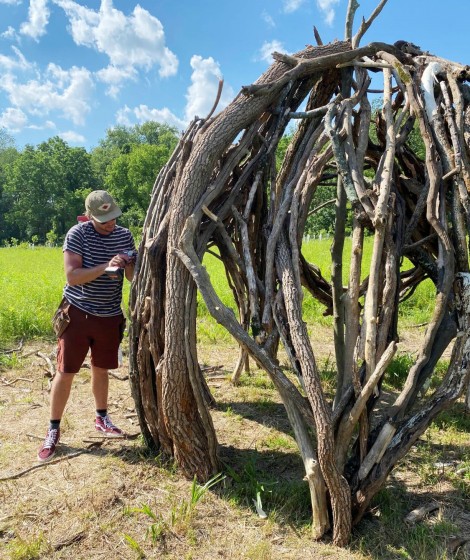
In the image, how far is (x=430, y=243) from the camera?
3666 millimetres

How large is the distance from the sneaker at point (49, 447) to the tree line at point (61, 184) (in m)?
39.1

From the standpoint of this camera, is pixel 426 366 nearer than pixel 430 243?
Yes

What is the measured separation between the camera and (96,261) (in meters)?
3.38

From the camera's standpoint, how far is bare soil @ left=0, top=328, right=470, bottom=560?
2.53 m

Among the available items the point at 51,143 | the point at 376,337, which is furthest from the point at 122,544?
the point at 51,143

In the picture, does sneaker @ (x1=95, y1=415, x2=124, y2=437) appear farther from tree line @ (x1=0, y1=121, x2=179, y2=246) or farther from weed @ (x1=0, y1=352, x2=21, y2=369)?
tree line @ (x1=0, y1=121, x2=179, y2=246)

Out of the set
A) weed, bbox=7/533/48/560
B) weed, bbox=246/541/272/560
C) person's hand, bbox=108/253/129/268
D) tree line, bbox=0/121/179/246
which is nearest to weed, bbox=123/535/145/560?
weed, bbox=7/533/48/560

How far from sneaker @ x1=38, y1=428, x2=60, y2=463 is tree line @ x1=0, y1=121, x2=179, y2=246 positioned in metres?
39.1

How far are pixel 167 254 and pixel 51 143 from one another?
6195 cm

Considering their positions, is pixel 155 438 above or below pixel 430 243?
below

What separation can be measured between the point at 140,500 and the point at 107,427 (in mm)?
958

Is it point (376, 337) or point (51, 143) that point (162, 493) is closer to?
point (376, 337)

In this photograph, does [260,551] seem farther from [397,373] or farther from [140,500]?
[397,373]

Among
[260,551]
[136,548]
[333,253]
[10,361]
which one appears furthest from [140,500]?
[10,361]
